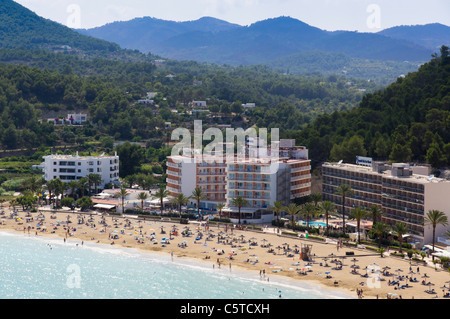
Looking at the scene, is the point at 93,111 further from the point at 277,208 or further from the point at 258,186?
the point at 277,208

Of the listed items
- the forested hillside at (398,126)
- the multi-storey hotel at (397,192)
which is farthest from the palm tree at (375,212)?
the forested hillside at (398,126)

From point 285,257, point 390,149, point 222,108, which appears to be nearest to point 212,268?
point 285,257

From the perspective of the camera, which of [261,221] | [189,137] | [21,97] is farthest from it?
[21,97]

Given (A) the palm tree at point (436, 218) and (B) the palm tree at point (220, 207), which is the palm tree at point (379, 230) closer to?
(A) the palm tree at point (436, 218)

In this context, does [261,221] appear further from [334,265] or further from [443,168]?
[443,168]

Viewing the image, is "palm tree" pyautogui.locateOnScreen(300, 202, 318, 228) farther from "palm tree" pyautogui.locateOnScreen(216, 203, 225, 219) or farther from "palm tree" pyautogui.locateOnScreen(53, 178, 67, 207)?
"palm tree" pyautogui.locateOnScreen(53, 178, 67, 207)

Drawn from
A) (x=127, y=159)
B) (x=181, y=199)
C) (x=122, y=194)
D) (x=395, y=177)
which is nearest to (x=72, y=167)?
(x=127, y=159)

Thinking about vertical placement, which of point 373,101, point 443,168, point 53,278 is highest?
point 373,101

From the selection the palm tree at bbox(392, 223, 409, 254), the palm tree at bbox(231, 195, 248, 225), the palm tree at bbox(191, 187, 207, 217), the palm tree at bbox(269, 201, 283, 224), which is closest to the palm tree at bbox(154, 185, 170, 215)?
the palm tree at bbox(191, 187, 207, 217)
